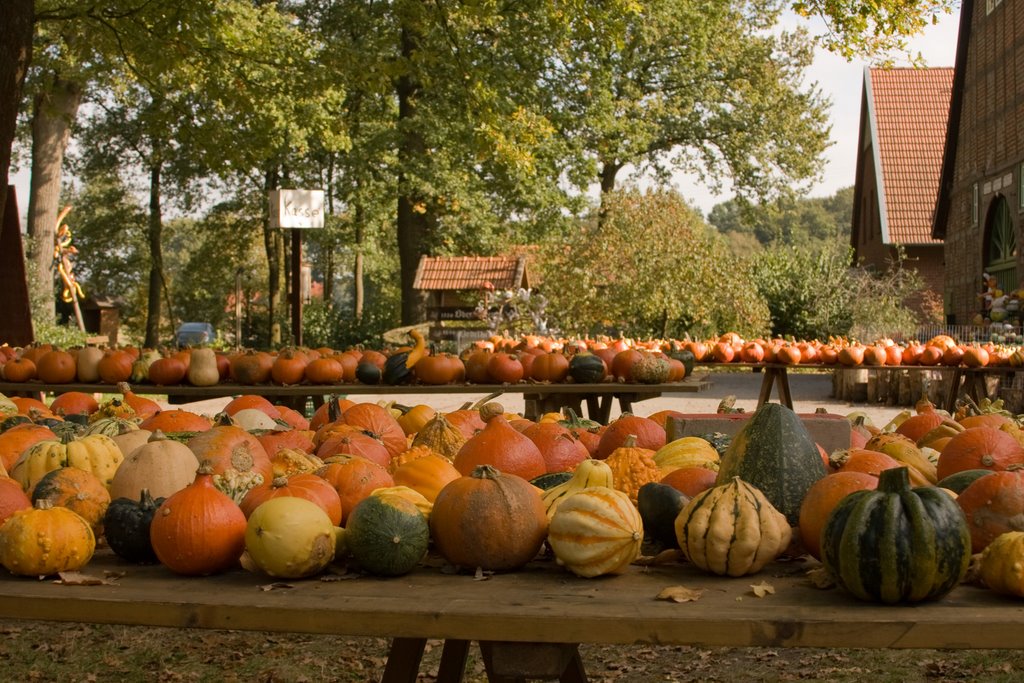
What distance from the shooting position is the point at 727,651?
504 cm

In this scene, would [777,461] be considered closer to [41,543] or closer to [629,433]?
[629,433]

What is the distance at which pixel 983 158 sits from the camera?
24031 millimetres

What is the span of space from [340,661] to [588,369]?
443 centimetres

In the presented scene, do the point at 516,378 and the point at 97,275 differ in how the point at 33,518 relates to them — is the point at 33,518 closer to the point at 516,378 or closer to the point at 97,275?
the point at 516,378

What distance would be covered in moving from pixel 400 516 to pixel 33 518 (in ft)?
2.48

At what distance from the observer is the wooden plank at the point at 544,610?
1.91 m

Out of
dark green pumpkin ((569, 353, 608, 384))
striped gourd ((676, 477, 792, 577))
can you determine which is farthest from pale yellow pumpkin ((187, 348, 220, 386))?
striped gourd ((676, 477, 792, 577))

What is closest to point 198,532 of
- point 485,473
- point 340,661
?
point 485,473

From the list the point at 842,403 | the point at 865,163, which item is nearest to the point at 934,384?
the point at 842,403

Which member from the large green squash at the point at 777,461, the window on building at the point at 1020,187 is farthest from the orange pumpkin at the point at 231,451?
the window on building at the point at 1020,187

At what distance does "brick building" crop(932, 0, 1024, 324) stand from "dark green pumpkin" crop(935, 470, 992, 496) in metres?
20.5

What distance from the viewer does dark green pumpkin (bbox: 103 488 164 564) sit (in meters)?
2.38

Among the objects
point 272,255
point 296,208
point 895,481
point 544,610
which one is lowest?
point 544,610

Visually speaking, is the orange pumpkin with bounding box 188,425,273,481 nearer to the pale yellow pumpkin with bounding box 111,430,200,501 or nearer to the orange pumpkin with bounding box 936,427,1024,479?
the pale yellow pumpkin with bounding box 111,430,200,501
